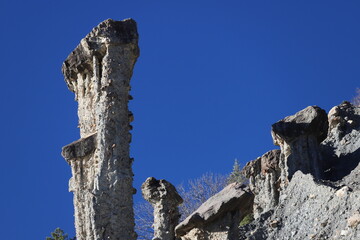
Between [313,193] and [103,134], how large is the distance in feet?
15.6

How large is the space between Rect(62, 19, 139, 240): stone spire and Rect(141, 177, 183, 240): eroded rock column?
0.68 meters

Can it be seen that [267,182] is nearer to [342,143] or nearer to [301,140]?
[342,143]

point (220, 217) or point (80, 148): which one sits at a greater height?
point (80, 148)

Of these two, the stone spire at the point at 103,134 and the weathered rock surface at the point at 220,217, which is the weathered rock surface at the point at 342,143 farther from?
the weathered rock surface at the point at 220,217

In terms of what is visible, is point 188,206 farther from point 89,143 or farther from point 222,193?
point 222,193

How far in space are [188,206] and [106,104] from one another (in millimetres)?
18784

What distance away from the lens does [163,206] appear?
16484 mm

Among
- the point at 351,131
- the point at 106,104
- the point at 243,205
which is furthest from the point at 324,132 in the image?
the point at 243,205

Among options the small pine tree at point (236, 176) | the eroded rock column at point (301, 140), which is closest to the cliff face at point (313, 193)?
the eroded rock column at point (301, 140)

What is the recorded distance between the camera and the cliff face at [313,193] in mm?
12203

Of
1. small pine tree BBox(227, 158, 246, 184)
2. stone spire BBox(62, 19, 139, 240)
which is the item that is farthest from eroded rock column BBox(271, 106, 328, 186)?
small pine tree BBox(227, 158, 246, 184)

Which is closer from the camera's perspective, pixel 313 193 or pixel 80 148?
pixel 313 193

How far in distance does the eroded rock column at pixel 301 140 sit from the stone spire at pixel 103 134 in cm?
352

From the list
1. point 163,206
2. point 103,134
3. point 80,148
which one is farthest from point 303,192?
point 80,148
